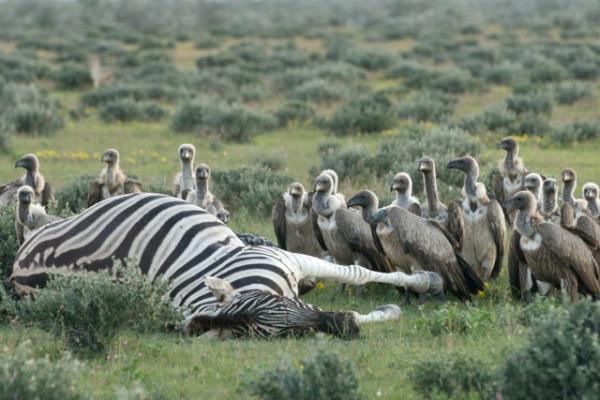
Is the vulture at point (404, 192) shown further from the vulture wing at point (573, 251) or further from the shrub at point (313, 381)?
the shrub at point (313, 381)

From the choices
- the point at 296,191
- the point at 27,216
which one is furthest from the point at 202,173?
the point at 27,216

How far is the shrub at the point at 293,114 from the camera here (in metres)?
24.0

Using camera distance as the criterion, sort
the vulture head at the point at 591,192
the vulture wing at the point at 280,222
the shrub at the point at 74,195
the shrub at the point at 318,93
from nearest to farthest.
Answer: the vulture head at the point at 591,192, the vulture wing at the point at 280,222, the shrub at the point at 74,195, the shrub at the point at 318,93

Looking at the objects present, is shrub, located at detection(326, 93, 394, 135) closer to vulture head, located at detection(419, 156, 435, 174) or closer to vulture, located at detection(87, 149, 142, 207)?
vulture, located at detection(87, 149, 142, 207)

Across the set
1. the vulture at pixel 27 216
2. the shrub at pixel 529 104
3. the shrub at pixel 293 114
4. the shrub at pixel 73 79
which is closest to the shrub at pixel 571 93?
the shrub at pixel 529 104

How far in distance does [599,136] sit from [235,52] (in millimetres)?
22184

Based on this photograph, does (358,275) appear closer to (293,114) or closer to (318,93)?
(293,114)

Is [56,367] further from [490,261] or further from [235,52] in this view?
[235,52]

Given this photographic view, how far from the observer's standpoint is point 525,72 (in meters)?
32.4

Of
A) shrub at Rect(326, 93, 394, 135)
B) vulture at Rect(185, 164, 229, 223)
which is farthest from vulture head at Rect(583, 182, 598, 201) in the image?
shrub at Rect(326, 93, 394, 135)

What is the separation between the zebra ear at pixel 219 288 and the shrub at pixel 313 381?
4.88ft

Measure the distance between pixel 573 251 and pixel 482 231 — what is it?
1671 mm

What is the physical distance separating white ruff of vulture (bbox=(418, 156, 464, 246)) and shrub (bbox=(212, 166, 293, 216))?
3736 millimetres

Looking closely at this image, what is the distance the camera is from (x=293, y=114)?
2420 cm
